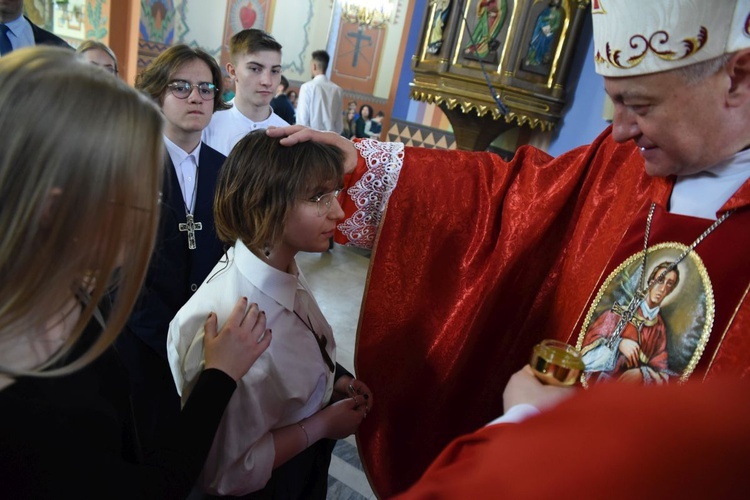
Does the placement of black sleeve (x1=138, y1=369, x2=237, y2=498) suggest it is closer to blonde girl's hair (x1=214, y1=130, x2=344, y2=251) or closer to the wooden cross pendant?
blonde girl's hair (x1=214, y1=130, x2=344, y2=251)

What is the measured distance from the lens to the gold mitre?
1.03 m

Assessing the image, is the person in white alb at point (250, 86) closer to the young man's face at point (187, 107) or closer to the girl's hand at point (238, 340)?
the young man's face at point (187, 107)

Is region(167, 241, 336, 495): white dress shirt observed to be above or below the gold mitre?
below

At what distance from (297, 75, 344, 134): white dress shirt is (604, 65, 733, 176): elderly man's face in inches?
192

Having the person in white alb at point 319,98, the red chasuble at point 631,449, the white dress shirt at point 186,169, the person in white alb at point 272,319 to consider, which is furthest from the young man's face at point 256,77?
the person in white alb at point 319,98

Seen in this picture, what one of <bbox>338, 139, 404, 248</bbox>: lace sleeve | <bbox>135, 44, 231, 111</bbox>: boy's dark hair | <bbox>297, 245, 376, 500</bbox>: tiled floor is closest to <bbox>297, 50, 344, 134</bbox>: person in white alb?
<bbox>297, 245, 376, 500</bbox>: tiled floor

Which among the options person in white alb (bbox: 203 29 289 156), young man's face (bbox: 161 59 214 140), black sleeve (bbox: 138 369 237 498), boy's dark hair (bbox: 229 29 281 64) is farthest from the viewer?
boy's dark hair (bbox: 229 29 281 64)

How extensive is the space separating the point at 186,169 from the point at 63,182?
1417mm

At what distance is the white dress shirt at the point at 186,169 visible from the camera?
1.99m

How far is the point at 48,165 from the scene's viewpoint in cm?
68

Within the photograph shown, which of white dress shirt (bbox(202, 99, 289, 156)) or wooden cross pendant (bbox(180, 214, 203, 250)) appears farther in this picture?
white dress shirt (bbox(202, 99, 289, 156))

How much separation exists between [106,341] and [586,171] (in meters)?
1.30

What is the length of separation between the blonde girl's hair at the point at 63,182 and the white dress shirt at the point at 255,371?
1.40 feet

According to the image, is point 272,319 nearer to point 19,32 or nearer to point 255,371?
point 255,371
